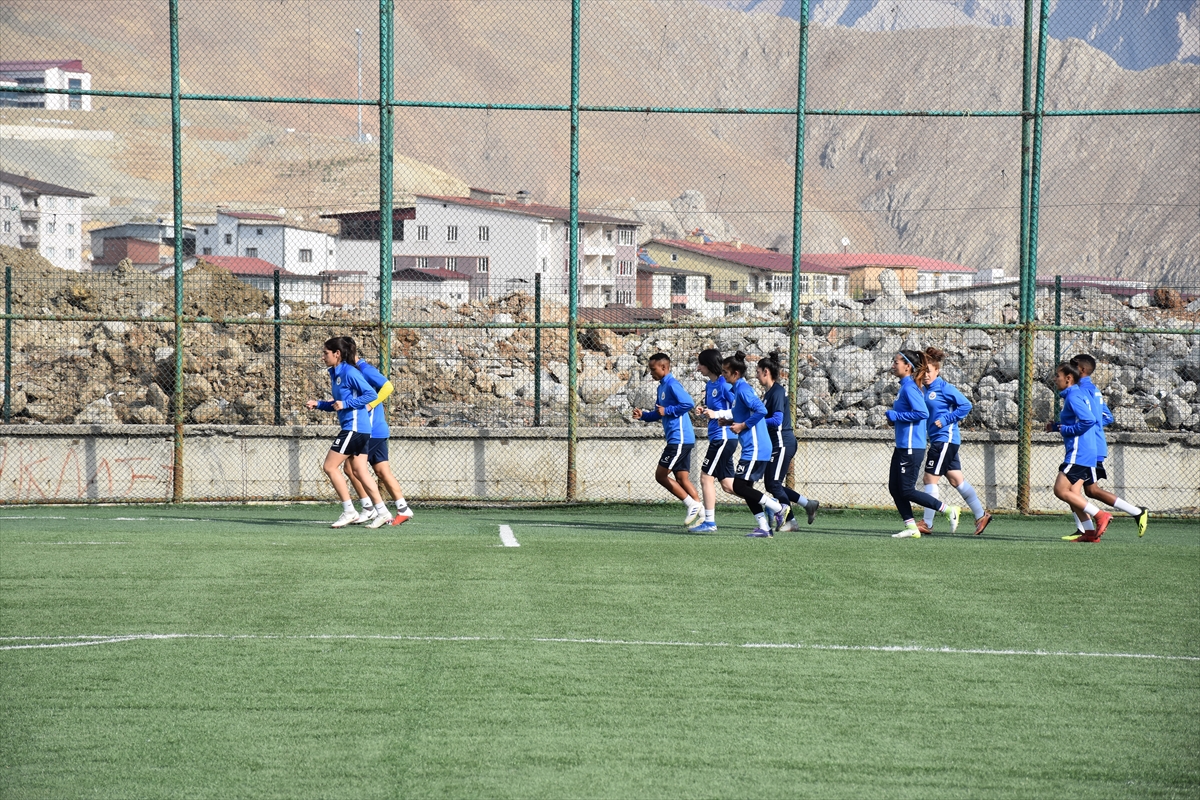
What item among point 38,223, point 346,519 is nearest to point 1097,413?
point 346,519

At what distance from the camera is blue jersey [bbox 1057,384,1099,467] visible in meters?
11.3

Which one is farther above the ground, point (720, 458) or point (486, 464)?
point (720, 458)

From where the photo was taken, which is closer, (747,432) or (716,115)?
(747,432)

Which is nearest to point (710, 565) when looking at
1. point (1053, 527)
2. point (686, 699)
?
point (686, 699)

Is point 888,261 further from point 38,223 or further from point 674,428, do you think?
point 674,428

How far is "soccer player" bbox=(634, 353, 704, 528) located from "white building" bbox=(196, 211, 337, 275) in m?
10.7

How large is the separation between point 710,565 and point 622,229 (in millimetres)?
13818

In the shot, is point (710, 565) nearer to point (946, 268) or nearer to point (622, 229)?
point (622, 229)

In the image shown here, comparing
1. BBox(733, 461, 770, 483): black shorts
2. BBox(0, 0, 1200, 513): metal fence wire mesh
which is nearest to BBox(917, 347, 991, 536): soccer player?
BBox(733, 461, 770, 483): black shorts

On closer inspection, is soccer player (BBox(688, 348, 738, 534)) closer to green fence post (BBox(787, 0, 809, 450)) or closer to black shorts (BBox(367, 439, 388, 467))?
green fence post (BBox(787, 0, 809, 450))

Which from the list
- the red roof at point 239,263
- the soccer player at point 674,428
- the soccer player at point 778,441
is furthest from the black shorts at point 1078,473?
the red roof at point 239,263

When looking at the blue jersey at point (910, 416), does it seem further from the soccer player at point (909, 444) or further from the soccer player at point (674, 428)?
the soccer player at point (674, 428)

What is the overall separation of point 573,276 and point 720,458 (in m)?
3.64

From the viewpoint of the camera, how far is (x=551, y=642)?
6.68m
